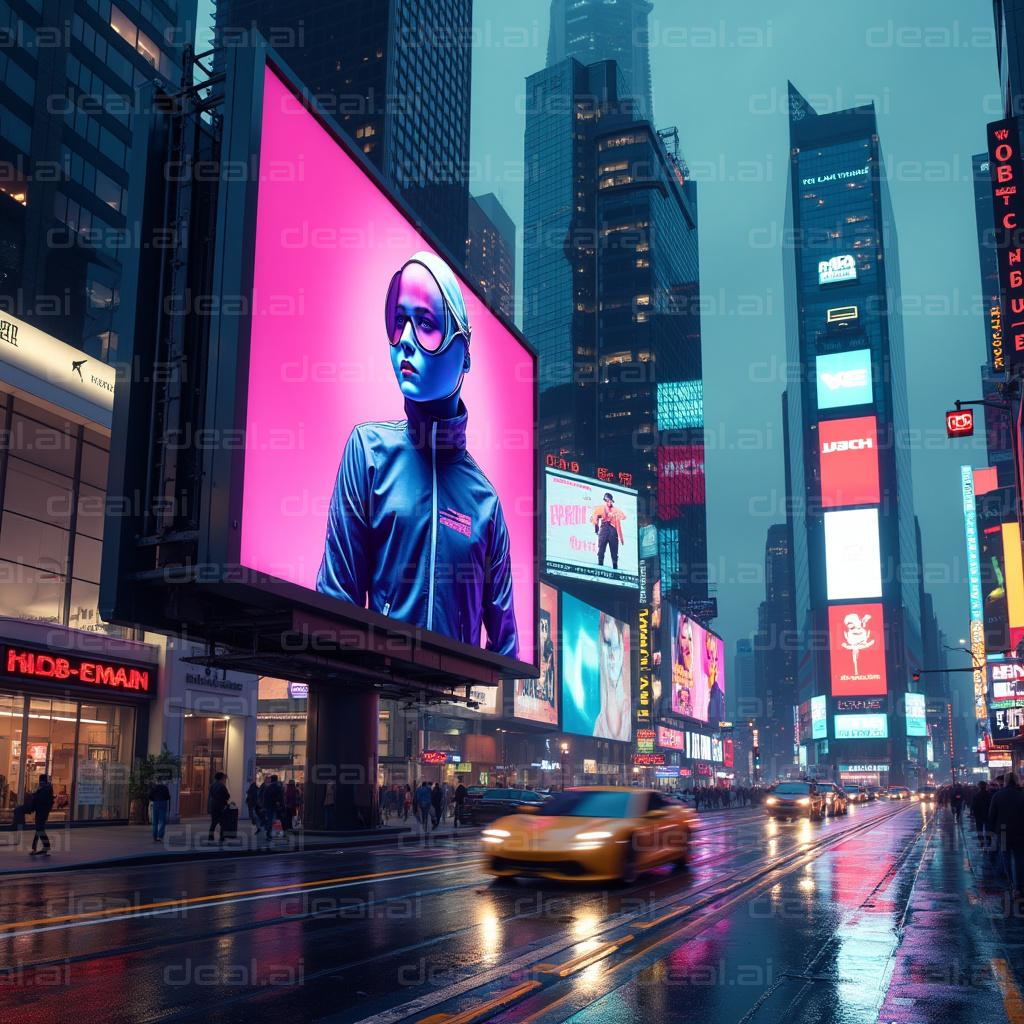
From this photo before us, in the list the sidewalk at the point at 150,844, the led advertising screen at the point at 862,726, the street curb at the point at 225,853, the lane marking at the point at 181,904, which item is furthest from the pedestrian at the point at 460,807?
the led advertising screen at the point at 862,726

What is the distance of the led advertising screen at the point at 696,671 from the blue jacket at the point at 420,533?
275 ft

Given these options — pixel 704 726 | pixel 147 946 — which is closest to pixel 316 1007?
pixel 147 946

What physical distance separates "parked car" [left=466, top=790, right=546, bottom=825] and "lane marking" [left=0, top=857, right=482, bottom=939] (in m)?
21.4

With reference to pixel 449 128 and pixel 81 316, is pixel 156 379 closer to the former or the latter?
pixel 81 316

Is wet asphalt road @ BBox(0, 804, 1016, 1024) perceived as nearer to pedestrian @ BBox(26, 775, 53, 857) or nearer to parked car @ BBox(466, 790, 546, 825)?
pedestrian @ BBox(26, 775, 53, 857)

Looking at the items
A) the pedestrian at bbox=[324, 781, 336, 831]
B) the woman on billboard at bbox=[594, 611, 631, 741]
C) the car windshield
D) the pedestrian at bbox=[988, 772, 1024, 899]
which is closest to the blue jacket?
the pedestrian at bbox=[324, 781, 336, 831]

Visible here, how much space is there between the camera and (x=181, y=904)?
13047 millimetres

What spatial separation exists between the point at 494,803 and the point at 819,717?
6354 inches

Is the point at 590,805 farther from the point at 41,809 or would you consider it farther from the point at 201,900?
the point at 41,809

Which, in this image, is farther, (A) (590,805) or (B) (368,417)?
(B) (368,417)

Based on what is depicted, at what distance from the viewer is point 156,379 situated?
23281 millimetres

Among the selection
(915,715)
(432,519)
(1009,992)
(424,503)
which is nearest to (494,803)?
(432,519)

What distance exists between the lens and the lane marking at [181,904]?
11.0 meters

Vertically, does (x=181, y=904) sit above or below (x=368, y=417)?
below
